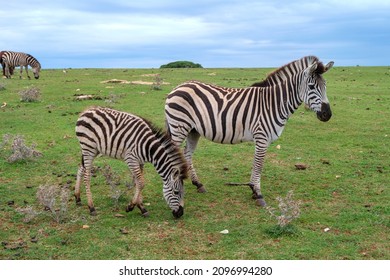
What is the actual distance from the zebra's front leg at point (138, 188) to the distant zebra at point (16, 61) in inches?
971

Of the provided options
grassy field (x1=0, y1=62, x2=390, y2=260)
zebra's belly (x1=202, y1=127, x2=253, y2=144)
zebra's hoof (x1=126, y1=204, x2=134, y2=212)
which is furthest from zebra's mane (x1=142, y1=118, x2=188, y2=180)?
zebra's belly (x1=202, y1=127, x2=253, y2=144)

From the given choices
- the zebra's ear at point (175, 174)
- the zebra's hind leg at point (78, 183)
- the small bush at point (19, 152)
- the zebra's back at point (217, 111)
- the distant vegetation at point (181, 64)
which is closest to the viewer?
the zebra's ear at point (175, 174)

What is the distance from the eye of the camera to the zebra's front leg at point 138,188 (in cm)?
727

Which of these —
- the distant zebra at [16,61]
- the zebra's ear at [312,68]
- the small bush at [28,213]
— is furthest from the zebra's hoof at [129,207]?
the distant zebra at [16,61]

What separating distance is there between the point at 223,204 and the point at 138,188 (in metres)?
1.75

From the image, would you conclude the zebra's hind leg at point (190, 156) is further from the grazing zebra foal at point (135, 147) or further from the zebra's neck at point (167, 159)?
the zebra's neck at point (167, 159)

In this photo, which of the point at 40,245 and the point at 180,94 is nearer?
the point at 40,245

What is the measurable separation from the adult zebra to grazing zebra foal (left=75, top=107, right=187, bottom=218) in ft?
4.00

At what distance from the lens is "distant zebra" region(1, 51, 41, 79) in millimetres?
29722

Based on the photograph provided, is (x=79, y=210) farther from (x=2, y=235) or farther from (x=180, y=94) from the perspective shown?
(x=180, y=94)

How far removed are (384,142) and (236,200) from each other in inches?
252

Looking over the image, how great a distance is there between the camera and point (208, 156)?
1145 centimetres

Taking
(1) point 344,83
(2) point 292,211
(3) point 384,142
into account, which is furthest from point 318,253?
(1) point 344,83

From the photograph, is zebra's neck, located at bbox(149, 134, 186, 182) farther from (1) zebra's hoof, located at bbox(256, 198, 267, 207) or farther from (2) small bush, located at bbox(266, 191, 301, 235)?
(1) zebra's hoof, located at bbox(256, 198, 267, 207)
